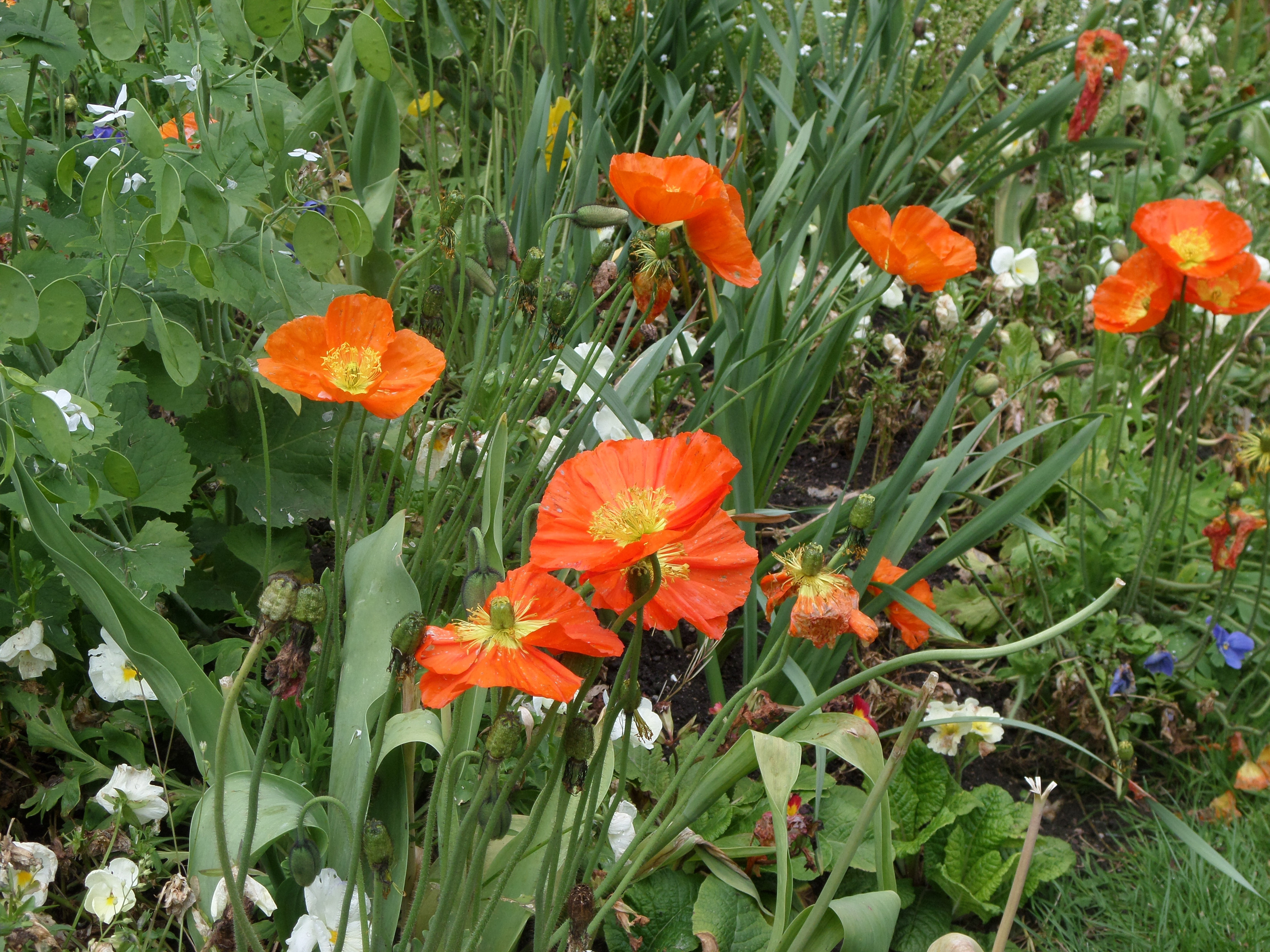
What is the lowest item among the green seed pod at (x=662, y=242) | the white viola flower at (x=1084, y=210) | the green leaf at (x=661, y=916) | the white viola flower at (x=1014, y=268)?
the green leaf at (x=661, y=916)

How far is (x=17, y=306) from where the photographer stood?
91cm

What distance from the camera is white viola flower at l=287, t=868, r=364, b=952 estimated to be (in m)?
1.01

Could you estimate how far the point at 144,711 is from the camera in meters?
1.40

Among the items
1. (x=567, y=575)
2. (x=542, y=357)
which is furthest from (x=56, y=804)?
(x=542, y=357)

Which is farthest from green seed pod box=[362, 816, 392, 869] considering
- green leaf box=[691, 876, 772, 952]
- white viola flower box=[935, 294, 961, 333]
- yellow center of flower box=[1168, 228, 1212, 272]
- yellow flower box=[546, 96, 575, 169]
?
white viola flower box=[935, 294, 961, 333]

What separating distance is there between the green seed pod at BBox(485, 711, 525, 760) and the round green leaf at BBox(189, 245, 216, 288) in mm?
504

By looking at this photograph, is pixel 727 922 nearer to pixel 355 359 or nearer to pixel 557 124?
pixel 355 359

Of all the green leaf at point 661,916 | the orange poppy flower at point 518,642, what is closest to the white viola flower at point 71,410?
the orange poppy flower at point 518,642

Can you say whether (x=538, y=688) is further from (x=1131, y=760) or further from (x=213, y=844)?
(x=1131, y=760)

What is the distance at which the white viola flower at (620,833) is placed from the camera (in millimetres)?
1199

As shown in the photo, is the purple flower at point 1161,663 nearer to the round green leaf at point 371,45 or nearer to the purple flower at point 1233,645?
the purple flower at point 1233,645

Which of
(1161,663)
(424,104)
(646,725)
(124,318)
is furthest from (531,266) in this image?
(424,104)

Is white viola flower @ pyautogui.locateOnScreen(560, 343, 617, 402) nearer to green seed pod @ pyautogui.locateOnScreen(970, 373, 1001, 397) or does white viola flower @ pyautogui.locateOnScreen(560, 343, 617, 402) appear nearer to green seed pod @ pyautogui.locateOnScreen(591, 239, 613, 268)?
green seed pod @ pyautogui.locateOnScreen(591, 239, 613, 268)

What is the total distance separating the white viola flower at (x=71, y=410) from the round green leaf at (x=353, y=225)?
0.33 meters
